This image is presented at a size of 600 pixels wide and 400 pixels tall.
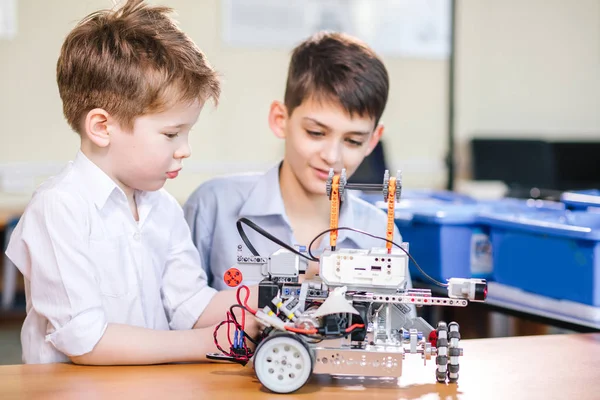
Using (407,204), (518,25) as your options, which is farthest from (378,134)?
(518,25)

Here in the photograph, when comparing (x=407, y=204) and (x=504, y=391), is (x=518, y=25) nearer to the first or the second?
(x=407, y=204)

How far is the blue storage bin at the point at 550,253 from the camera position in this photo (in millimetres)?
1490

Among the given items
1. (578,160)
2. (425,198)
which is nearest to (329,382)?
(425,198)

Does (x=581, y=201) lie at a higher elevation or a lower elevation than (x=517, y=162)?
lower

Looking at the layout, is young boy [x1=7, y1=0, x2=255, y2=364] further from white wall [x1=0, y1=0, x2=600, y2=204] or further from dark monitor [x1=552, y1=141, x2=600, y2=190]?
dark monitor [x1=552, y1=141, x2=600, y2=190]

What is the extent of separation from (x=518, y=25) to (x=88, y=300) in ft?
14.9

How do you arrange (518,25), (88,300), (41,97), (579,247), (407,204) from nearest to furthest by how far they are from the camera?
(88,300) < (579,247) < (407,204) < (41,97) < (518,25)

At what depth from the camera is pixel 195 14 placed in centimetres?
424

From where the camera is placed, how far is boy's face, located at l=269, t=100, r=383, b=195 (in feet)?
5.29

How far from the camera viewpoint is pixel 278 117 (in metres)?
1.78

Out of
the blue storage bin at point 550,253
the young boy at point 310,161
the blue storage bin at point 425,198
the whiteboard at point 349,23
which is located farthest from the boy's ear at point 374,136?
the whiteboard at point 349,23

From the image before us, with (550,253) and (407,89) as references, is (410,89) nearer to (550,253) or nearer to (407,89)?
(407,89)

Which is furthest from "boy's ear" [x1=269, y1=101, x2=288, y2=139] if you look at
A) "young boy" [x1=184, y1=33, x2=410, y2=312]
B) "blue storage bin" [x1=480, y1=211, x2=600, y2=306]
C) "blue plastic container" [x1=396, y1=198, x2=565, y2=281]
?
"blue storage bin" [x1=480, y1=211, x2=600, y2=306]

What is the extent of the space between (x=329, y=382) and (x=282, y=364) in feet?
0.28
